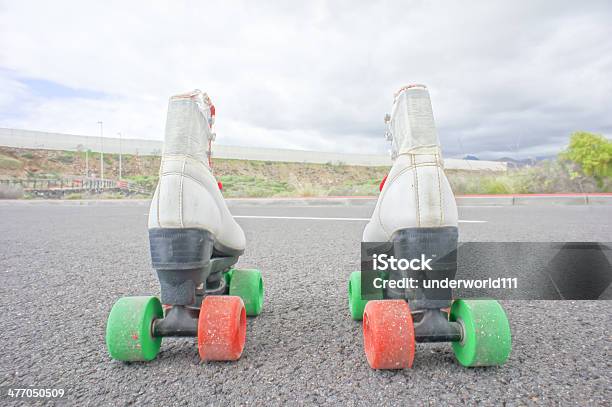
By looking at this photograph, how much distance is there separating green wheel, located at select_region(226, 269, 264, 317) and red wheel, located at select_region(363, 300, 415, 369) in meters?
0.57

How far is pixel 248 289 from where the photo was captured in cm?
143

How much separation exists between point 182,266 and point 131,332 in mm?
208

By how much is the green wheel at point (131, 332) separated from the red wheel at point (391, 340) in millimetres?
575

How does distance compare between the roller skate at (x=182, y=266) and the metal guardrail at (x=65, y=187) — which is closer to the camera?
→ the roller skate at (x=182, y=266)

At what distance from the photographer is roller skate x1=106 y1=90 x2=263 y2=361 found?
1012mm

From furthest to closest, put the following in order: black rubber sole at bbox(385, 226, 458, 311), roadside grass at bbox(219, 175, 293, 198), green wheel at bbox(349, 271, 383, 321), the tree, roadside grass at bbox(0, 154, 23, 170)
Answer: roadside grass at bbox(0, 154, 23, 170)
roadside grass at bbox(219, 175, 293, 198)
the tree
green wheel at bbox(349, 271, 383, 321)
black rubber sole at bbox(385, 226, 458, 311)

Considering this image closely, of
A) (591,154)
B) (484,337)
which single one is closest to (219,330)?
(484,337)

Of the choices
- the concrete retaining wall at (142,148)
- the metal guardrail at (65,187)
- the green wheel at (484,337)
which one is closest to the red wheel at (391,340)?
the green wheel at (484,337)

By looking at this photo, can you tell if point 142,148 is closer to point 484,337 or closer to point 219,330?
point 219,330

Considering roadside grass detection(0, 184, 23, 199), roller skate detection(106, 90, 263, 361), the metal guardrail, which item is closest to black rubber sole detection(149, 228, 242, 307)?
roller skate detection(106, 90, 263, 361)

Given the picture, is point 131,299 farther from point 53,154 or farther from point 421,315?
point 53,154

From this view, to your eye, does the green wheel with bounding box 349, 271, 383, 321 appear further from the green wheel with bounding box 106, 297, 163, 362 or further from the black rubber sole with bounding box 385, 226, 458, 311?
the green wheel with bounding box 106, 297, 163, 362

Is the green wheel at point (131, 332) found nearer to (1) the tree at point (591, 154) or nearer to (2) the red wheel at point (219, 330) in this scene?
(2) the red wheel at point (219, 330)

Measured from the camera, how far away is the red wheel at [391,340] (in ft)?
3.08
